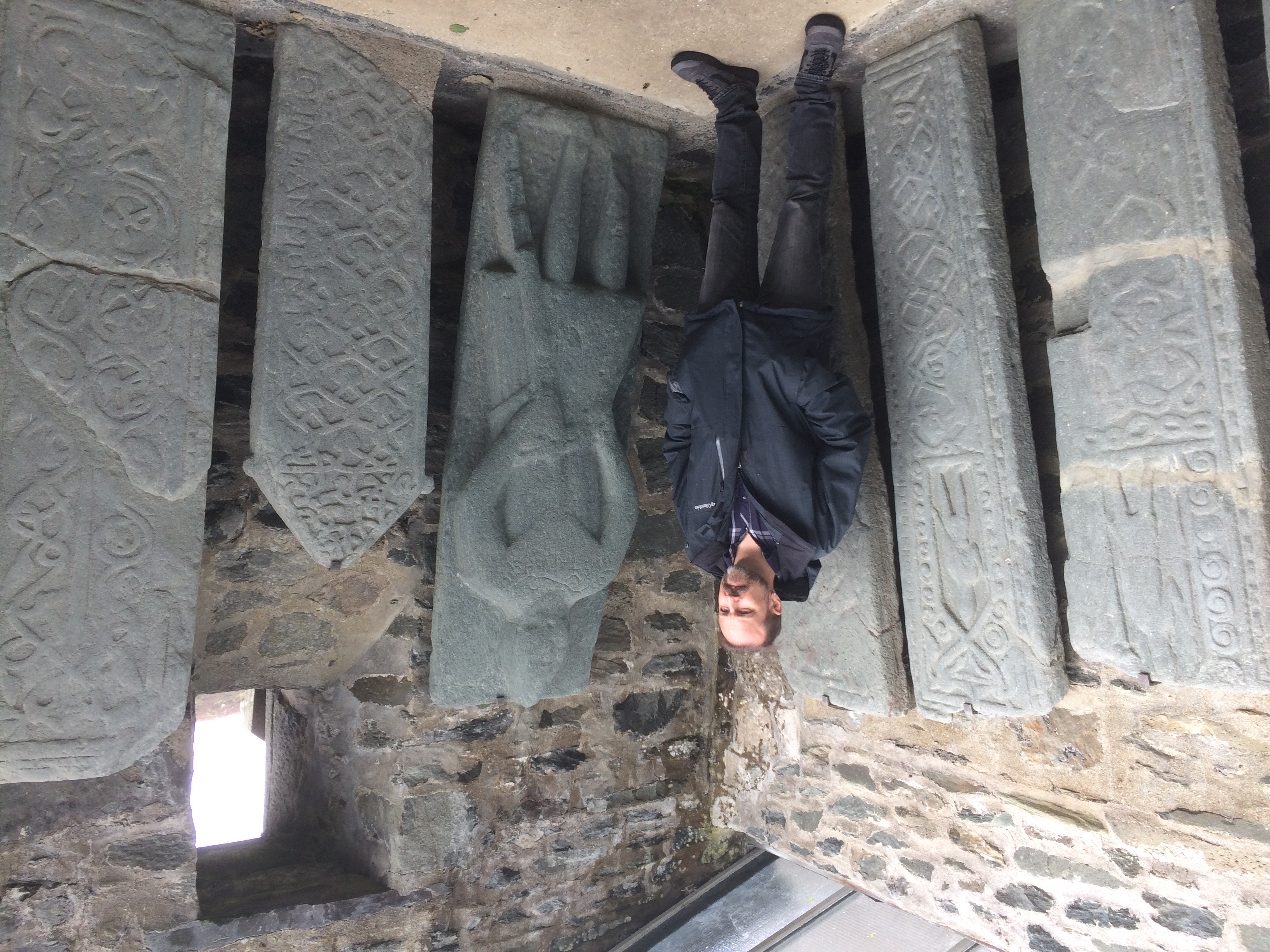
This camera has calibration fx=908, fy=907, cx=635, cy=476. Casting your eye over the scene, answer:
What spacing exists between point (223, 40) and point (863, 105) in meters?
1.74

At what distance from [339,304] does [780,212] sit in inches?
50.3

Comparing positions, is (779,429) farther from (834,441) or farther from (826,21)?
(826,21)

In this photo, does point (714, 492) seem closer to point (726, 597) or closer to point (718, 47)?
point (726, 597)

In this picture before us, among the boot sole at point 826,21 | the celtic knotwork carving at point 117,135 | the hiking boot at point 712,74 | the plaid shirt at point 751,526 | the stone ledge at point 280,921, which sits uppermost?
the boot sole at point 826,21

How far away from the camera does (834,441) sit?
2400mm

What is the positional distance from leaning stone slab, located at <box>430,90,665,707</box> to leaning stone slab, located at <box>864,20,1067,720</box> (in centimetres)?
78

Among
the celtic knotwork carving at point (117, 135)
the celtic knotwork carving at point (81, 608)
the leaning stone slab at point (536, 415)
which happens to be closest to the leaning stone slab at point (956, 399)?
the leaning stone slab at point (536, 415)

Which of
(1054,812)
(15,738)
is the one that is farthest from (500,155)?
(1054,812)

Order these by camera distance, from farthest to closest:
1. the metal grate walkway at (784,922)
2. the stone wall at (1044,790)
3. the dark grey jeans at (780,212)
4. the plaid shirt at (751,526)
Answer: the metal grate walkway at (784,922) → the dark grey jeans at (780,212) → the plaid shirt at (751,526) → the stone wall at (1044,790)

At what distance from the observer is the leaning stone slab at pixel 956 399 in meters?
2.28

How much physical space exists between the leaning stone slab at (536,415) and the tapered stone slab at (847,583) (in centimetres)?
55

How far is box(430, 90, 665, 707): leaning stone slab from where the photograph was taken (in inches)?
100

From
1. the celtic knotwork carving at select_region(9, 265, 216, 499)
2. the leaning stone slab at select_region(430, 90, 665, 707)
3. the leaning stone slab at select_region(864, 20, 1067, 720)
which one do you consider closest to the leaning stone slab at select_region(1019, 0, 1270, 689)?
the leaning stone slab at select_region(864, 20, 1067, 720)

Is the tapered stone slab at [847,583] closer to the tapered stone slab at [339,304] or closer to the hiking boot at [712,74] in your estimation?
the hiking boot at [712,74]
